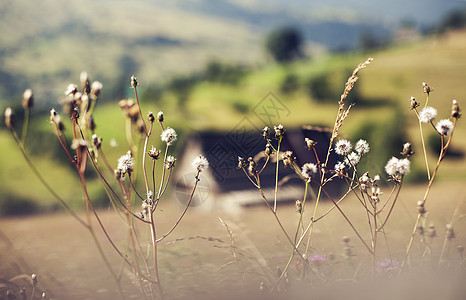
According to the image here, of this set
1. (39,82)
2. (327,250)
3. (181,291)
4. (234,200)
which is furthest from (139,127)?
(39,82)

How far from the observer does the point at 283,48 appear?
62.3 metres

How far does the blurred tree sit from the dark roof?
52.5 meters

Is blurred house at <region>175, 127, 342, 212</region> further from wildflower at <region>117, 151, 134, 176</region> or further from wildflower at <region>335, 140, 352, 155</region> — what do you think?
wildflower at <region>117, 151, 134, 176</region>

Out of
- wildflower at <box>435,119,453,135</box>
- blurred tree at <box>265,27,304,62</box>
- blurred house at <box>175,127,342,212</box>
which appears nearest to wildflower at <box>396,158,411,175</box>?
wildflower at <box>435,119,453,135</box>

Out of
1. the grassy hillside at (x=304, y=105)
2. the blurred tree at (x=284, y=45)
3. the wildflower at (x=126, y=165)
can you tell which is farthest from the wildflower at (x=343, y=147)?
the blurred tree at (x=284, y=45)

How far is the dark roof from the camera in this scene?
14.1 feet

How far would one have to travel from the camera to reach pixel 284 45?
62.5m

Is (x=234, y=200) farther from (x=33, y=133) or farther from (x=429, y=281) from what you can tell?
(x=33, y=133)

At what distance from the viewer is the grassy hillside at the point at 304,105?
2397 centimetres

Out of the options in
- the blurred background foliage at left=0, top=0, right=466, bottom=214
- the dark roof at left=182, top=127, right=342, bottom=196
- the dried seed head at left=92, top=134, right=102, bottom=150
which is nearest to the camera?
the dried seed head at left=92, top=134, right=102, bottom=150

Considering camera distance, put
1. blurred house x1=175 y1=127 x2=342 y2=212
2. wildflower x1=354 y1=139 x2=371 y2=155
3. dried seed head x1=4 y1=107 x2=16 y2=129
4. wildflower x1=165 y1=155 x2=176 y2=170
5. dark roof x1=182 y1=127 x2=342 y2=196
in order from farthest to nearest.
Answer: blurred house x1=175 y1=127 x2=342 y2=212 → dark roof x1=182 y1=127 x2=342 y2=196 → wildflower x1=354 y1=139 x2=371 y2=155 → wildflower x1=165 y1=155 x2=176 y2=170 → dried seed head x1=4 y1=107 x2=16 y2=129

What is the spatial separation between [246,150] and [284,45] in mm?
60014

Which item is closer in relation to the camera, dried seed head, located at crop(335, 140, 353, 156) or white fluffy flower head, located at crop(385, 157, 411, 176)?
white fluffy flower head, located at crop(385, 157, 411, 176)

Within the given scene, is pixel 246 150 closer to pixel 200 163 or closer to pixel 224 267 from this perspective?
pixel 224 267
